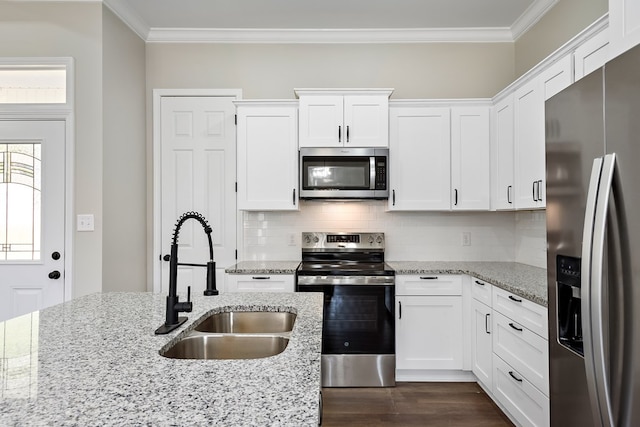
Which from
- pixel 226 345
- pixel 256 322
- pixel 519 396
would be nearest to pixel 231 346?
pixel 226 345

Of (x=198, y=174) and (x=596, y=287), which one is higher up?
(x=198, y=174)

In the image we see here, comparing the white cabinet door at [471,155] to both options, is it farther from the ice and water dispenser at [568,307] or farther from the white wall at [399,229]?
the ice and water dispenser at [568,307]

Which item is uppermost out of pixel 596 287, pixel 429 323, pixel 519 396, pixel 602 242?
pixel 602 242

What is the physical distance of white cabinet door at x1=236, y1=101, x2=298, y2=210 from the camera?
3.21 meters

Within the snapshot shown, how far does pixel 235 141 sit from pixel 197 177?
480 millimetres

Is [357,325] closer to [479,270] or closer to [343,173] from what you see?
[479,270]

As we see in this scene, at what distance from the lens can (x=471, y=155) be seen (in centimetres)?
319

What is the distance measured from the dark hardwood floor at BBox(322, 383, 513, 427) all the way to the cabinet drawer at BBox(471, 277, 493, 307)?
0.70m

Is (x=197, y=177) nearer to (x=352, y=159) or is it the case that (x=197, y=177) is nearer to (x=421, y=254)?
(x=352, y=159)

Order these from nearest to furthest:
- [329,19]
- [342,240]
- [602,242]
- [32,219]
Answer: [602,242]
[32,219]
[329,19]
[342,240]

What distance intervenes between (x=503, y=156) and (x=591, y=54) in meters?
1.10

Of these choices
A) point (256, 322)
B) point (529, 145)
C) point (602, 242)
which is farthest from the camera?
point (529, 145)

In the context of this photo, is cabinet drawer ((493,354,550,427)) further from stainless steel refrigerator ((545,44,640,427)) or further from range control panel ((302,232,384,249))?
range control panel ((302,232,384,249))

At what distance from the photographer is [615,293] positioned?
1.11m
